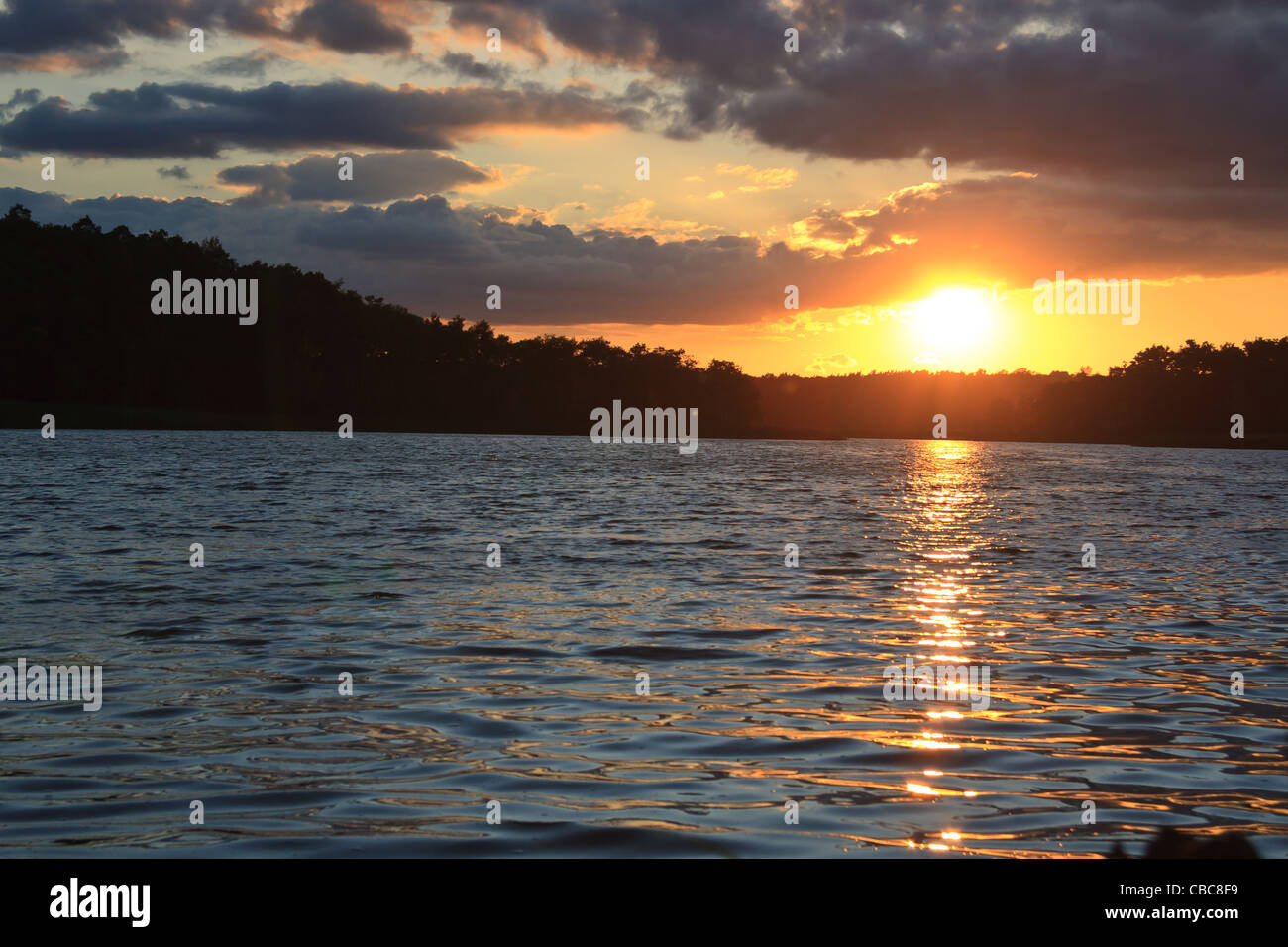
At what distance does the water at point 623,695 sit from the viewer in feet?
30.8

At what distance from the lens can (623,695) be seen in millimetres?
13984

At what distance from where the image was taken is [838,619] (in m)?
20.0

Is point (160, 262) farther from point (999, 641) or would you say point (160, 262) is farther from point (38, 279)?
point (999, 641)

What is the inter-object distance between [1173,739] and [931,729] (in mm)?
2428

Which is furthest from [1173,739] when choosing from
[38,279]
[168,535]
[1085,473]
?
[38,279]

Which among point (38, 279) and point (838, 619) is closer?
point (838, 619)
